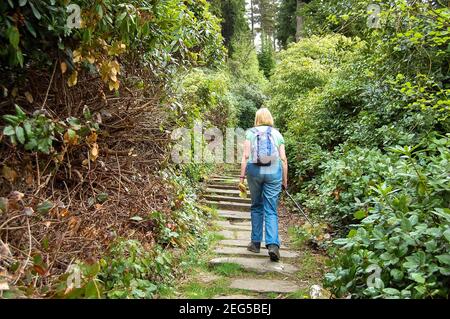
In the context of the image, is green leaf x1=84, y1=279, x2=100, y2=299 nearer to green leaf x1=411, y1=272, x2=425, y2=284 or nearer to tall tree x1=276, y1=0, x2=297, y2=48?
green leaf x1=411, y1=272, x2=425, y2=284

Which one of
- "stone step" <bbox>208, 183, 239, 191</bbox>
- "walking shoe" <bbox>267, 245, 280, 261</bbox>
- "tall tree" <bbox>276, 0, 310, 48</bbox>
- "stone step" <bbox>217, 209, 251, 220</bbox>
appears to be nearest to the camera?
"walking shoe" <bbox>267, 245, 280, 261</bbox>

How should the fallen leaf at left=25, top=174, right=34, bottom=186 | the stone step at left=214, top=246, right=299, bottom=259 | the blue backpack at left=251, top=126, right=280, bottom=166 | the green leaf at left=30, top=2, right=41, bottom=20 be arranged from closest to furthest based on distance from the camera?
the green leaf at left=30, top=2, right=41, bottom=20, the fallen leaf at left=25, top=174, right=34, bottom=186, the blue backpack at left=251, top=126, right=280, bottom=166, the stone step at left=214, top=246, right=299, bottom=259

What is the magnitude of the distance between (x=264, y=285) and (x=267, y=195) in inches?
38.5

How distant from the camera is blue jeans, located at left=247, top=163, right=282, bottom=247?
146 inches

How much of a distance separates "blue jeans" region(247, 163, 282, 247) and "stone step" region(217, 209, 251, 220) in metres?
2.10

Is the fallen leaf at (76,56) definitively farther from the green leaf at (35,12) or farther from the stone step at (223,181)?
the stone step at (223,181)

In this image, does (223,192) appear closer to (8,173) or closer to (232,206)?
(232,206)

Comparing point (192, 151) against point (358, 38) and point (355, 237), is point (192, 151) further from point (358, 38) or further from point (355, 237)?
point (355, 237)

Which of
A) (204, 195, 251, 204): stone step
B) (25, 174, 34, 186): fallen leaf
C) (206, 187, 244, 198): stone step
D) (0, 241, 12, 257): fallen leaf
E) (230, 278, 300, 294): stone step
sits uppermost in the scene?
(25, 174, 34, 186): fallen leaf

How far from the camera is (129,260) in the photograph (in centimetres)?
256

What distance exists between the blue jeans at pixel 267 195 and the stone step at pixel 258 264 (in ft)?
0.64

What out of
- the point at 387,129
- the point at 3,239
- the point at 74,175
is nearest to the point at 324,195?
the point at 387,129

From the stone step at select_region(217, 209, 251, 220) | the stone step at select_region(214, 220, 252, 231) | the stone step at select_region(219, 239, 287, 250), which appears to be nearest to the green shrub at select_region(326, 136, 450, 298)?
the stone step at select_region(219, 239, 287, 250)

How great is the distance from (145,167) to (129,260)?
1.91 m
